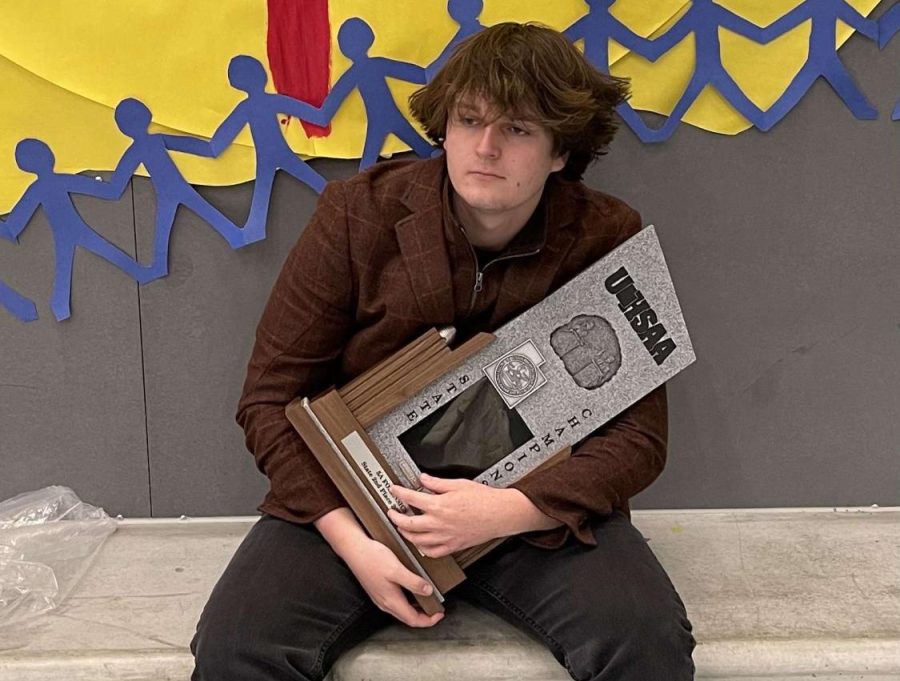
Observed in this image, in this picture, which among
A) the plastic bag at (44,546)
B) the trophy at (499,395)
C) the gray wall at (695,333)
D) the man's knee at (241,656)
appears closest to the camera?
the man's knee at (241,656)

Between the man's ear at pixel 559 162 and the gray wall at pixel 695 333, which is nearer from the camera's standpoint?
the man's ear at pixel 559 162

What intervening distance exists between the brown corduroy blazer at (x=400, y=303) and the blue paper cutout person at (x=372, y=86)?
0.56ft

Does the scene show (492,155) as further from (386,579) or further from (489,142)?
(386,579)

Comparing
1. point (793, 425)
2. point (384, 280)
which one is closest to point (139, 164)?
point (384, 280)

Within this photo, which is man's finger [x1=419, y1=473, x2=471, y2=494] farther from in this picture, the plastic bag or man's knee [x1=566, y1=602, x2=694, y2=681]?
the plastic bag

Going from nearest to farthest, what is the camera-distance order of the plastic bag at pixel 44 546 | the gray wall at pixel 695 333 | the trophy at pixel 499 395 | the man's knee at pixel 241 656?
1. the man's knee at pixel 241 656
2. the trophy at pixel 499 395
3. the plastic bag at pixel 44 546
4. the gray wall at pixel 695 333

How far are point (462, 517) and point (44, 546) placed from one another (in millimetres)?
658

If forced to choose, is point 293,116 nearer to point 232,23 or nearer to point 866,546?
point 232,23

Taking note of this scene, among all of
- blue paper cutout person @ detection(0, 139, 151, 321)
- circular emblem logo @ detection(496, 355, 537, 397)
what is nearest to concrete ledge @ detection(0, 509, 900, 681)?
circular emblem logo @ detection(496, 355, 537, 397)

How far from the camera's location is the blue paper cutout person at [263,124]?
1.18 m

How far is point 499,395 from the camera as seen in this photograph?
101cm

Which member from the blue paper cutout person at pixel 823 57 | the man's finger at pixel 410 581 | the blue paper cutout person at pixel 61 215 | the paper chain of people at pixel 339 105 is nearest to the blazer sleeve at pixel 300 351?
the man's finger at pixel 410 581

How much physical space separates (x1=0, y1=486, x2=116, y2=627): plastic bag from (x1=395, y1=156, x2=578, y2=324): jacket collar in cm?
61

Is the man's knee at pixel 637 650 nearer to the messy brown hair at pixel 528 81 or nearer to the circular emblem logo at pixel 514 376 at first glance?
the circular emblem logo at pixel 514 376
